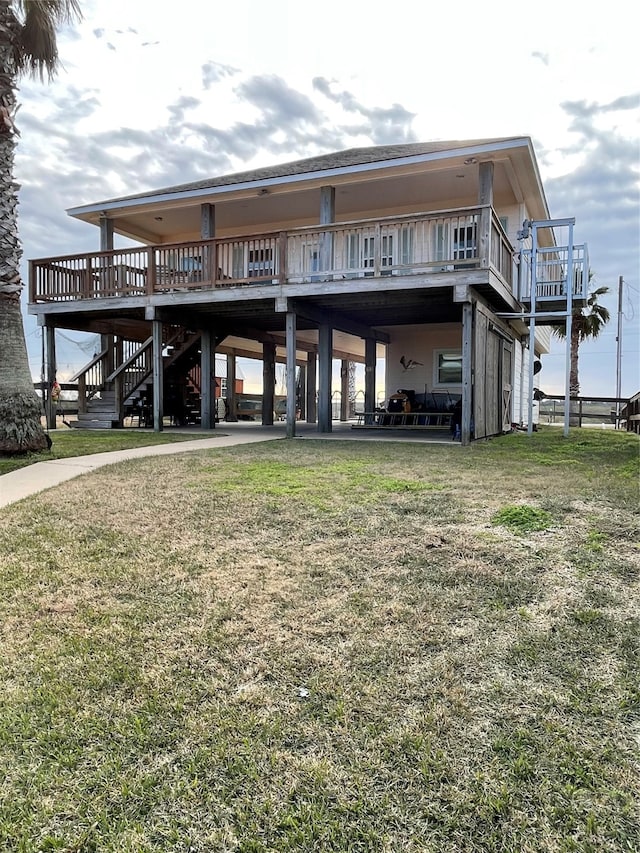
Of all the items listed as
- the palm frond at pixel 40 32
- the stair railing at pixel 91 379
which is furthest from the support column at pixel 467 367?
the stair railing at pixel 91 379

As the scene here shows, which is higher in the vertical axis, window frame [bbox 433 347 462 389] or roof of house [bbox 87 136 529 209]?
roof of house [bbox 87 136 529 209]

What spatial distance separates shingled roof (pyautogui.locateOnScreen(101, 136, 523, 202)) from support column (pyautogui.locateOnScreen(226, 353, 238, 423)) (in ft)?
24.0

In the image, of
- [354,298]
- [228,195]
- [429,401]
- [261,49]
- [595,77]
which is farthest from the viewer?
[429,401]

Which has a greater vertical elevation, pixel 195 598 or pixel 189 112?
pixel 189 112

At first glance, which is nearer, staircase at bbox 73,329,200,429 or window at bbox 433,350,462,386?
staircase at bbox 73,329,200,429

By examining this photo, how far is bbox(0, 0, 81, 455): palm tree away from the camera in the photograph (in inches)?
307

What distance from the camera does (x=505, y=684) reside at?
2.17 m

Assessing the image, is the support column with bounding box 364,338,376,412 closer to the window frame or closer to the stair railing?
the window frame

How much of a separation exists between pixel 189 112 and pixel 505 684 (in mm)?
18488

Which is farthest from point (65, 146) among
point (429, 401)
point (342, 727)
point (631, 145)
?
point (342, 727)

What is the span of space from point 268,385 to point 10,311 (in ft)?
31.4

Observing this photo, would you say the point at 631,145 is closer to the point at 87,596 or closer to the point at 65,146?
the point at 65,146

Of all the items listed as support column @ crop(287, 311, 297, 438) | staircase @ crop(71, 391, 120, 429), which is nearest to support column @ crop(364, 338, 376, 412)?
support column @ crop(287, 311, 297, 438)

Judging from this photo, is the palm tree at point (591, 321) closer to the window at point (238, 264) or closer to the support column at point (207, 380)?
the window at point (238, 264)
